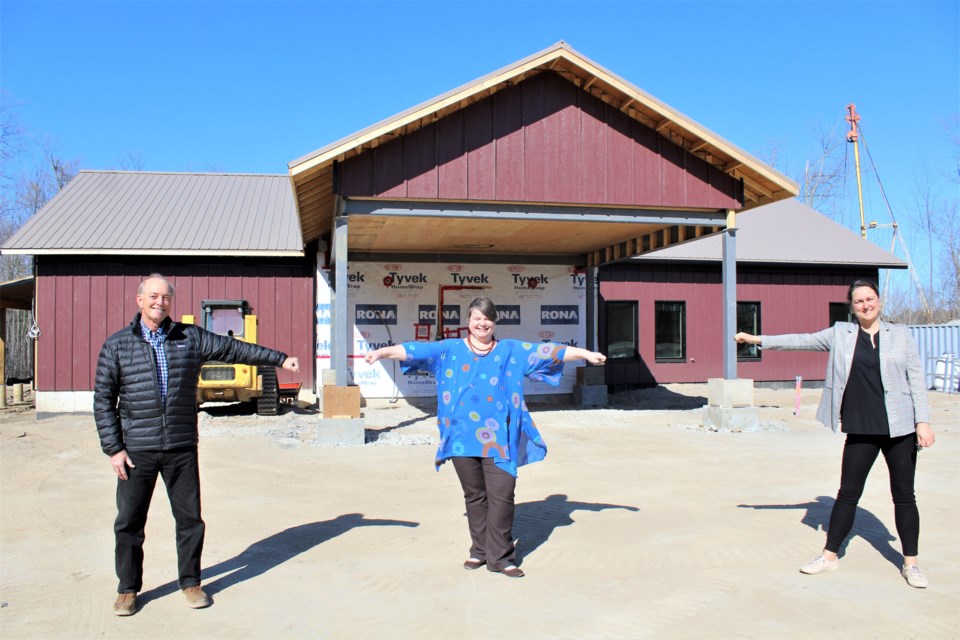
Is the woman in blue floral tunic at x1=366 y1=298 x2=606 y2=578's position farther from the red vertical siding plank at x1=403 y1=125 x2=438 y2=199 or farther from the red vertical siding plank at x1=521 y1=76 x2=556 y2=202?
the red vertical siding plank at x1=521 y1=76 x2=556 y2=202

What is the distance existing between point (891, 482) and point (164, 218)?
632 inches

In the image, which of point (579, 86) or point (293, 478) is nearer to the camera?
point (293, 478)

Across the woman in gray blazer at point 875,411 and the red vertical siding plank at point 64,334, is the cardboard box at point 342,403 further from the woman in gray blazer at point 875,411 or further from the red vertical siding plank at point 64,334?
the red vertical siding plank at point 64,334

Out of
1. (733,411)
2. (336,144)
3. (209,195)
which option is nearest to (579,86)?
(336,144)

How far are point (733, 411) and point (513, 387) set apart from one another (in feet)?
27.4

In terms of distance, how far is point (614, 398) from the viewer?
1800cm

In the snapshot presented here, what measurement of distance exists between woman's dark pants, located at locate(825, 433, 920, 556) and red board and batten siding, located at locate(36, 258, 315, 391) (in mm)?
12824

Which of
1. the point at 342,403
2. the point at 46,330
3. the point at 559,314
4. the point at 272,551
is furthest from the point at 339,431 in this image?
the point at 46,330

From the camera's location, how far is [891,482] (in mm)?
4918

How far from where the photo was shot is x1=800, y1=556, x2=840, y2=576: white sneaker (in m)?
5.07

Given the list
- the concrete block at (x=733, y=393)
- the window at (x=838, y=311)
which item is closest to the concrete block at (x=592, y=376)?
the concrete block at (x=733, y=393)

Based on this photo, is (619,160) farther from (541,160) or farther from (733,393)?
(733,393)

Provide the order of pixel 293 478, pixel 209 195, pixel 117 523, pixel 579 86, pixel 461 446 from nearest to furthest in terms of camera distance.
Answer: pixel 117 523, pixel 461 446, pixel 293 478, pixel 579 86, pixel 209 195

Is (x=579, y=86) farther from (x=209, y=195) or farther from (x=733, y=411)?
(x=209, y=195)
